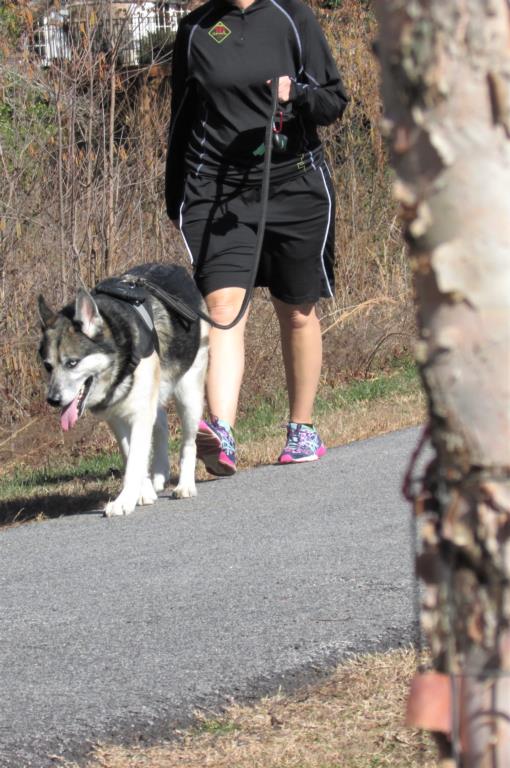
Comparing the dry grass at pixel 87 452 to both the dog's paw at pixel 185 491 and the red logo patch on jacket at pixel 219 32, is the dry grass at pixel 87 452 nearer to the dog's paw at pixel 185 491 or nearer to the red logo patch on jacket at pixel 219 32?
the dog's paw at pixel 185 491

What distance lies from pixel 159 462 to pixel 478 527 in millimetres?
5759

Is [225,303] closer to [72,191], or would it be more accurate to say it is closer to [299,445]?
[299,445]

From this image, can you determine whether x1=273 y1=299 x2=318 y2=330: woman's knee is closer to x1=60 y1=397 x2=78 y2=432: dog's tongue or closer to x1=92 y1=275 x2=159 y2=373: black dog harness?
x1=92 y1=275 x2=159 y2=373: black dog harness

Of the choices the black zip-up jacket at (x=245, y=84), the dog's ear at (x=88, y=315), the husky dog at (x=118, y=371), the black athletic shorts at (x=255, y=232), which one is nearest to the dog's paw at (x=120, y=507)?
the husky dog at (x=118, y=371)

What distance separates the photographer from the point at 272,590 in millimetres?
4910

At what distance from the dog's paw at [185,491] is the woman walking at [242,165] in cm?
15

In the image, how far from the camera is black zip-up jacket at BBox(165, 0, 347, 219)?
6781 mm

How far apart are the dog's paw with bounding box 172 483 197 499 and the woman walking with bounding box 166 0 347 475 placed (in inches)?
6.0

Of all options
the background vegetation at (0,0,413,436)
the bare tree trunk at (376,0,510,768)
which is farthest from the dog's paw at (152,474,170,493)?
the bare tree trunk at (376,0,510,768)

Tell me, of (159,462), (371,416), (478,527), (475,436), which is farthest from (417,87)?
(371,416)

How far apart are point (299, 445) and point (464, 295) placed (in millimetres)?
5793

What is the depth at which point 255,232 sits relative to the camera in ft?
23.2

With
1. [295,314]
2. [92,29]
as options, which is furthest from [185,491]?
[92,29]

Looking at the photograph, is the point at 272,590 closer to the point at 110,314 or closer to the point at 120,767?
the point at 120,767
